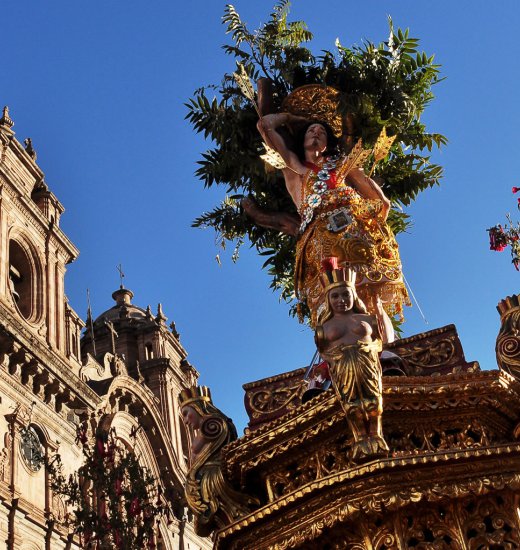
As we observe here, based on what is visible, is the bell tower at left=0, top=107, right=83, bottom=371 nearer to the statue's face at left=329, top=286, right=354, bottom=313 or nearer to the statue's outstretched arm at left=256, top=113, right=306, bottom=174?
the statue's outstretched arm at left=256, top=113, right=306, bottom=174

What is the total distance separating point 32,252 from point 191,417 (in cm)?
2544

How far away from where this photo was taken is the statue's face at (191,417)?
489cm

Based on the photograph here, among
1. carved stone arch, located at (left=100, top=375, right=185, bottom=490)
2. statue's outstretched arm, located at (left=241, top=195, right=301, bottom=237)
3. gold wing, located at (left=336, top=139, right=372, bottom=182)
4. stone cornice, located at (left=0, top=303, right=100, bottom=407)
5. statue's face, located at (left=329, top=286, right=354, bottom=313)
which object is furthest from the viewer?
carved stone arch, located at (left=100, top=375, right=185, bottom=490)

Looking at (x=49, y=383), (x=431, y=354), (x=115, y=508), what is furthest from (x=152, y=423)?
(x=431, y=354)

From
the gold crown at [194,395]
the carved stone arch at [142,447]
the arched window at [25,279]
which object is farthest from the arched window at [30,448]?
the gold crown at [194,395]

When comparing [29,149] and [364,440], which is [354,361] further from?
[29,149]

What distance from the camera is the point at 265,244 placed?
7852 millimetres

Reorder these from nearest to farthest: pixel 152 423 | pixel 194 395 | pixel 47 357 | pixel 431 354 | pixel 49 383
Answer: pixel 431 354
pixel 194 395
pixel 47 357
pixel 49 383
pixel 152 423

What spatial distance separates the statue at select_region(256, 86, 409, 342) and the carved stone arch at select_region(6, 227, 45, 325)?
22.8 m

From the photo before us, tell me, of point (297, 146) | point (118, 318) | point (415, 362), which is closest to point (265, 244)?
point (297, 146)

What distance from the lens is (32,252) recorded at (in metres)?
29.2

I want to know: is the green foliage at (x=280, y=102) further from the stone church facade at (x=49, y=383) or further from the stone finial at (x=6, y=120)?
the stone finial at (x=6, y=120)

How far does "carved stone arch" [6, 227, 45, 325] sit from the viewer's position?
92.6ft

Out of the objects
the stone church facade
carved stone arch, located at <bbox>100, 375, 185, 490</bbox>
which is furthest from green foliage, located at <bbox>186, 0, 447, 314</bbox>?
carved stone arch, located at <bbox>100, 375, 185, 490</bbox>
